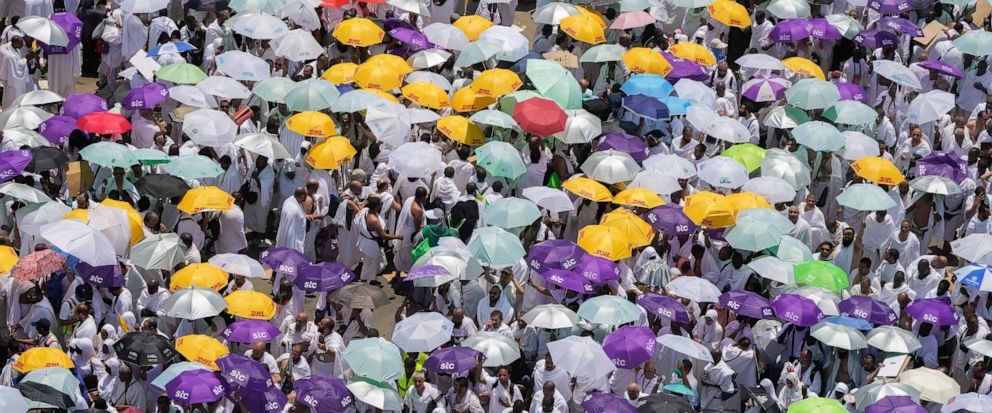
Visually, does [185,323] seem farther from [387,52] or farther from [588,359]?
[387,52]

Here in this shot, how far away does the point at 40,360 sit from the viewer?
1814cm

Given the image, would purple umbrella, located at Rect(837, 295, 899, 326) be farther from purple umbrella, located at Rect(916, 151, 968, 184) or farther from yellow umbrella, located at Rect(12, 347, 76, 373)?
yellow umbrella, located at Rect(12, 347, 76, 373)

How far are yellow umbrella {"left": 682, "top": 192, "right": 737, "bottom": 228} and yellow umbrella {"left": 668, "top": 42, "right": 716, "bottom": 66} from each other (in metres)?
4.84

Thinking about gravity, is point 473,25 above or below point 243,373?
above

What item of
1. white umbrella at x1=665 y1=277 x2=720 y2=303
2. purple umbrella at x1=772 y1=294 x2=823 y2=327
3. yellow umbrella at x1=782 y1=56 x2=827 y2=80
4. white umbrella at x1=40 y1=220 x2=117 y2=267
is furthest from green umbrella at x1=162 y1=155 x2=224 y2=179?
yellow umbrella at x1=782 y1=56 x2=827 y2=80

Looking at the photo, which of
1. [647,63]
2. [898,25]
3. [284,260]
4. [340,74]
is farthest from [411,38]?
[898,25]

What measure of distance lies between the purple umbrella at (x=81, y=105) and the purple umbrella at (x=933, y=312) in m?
10.8

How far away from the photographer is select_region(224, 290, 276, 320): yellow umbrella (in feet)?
64.4

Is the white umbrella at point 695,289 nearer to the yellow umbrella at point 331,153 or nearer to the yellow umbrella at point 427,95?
the yellow umbrella at point 331,153

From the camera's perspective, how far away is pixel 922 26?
97.0 ft

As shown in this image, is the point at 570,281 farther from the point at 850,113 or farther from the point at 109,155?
the point at 850,113

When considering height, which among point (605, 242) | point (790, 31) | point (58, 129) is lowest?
point (58, 129)

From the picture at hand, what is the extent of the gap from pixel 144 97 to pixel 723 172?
773cm

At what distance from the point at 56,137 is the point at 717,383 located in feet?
29.9
